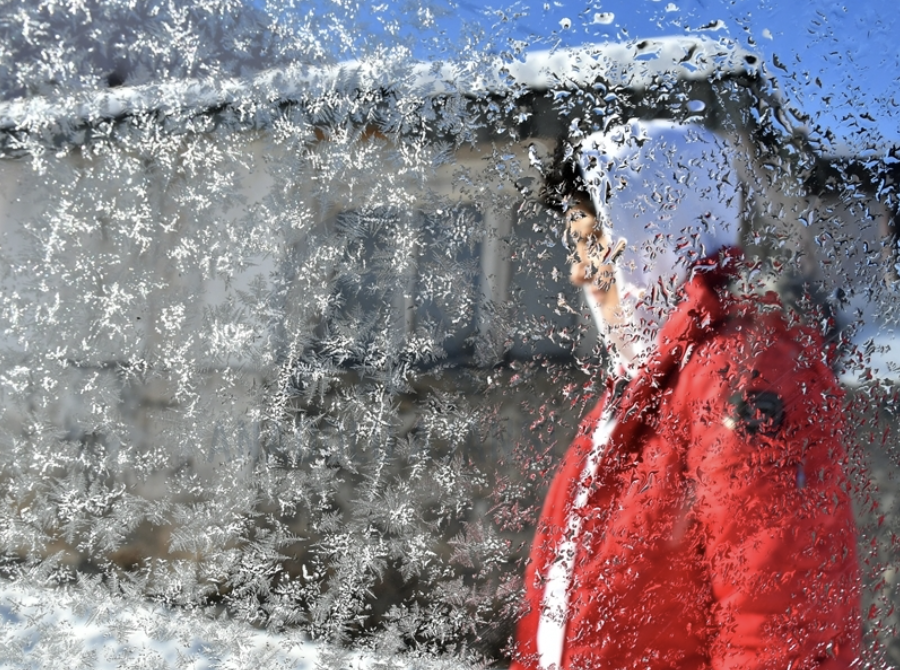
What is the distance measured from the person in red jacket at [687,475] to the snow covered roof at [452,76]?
0.05 metres

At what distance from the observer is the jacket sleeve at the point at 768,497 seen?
48cm

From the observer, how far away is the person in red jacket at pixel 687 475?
17.4 inches

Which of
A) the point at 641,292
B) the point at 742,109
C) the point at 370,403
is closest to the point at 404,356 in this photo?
the point at 370,403

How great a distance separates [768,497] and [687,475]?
0.25 feet

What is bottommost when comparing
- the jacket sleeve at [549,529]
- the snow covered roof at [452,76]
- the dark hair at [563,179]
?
the jacket sleeve at [549,529]

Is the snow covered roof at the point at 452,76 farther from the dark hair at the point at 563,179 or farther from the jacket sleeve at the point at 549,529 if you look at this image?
the jacket sleeve at the point at 549,529

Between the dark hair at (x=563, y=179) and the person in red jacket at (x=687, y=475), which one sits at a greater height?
the dark hair at (x=563, y=179)

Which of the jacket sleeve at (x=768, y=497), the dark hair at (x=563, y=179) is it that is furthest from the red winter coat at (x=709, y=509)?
the dark hair at (x=563, y=179)

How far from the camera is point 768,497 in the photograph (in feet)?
1.61

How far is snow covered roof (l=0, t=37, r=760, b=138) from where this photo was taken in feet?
1.37

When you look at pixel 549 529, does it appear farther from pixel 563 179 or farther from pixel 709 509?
pixel 563 179

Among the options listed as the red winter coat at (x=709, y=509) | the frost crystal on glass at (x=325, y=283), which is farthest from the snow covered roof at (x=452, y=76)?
the red winter coat at (x=709, y=509)

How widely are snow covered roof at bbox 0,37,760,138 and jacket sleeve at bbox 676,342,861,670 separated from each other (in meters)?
0.23

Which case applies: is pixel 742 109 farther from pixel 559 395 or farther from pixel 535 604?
pixel 535 604
